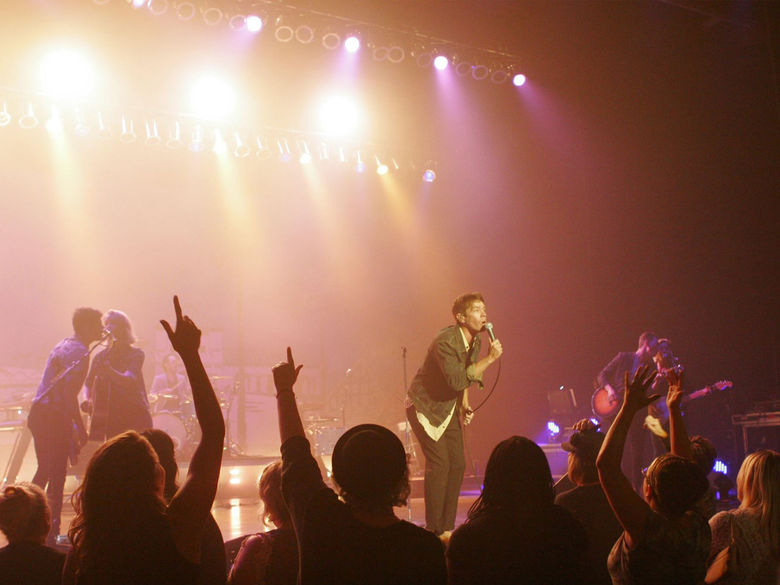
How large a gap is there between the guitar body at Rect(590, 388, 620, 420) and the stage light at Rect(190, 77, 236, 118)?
6419 millimetres

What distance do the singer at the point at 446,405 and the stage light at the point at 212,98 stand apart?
229 inches

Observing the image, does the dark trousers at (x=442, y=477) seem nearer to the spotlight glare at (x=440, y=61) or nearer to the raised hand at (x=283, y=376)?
the raised hand at (x=283, y=376)

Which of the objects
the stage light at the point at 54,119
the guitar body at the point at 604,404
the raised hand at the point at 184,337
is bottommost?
the guitar body at the point at 604,404

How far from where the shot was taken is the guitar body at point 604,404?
385 inches

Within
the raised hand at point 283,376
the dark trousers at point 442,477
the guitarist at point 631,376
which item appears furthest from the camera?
the guitarist at point 631,376

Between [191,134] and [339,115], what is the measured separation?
2178 millimetres

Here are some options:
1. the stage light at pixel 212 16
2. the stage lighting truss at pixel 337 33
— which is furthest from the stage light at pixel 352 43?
the stage light at pixel 212 16

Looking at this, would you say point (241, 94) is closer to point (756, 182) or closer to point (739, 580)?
point (756, 182)

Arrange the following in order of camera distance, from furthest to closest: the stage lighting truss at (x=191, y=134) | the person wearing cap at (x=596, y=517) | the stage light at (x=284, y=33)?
the stage lighting truss at (x=191, y=134), the stage light at (x=284, y=33), the person wearing cap at (x=596, y=517)

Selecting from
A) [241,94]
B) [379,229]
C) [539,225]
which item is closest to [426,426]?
[241,94]

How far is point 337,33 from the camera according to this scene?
363 inches

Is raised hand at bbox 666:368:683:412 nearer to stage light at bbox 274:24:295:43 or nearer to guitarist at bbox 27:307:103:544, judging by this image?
guitarist at bbox 27:307:103:544

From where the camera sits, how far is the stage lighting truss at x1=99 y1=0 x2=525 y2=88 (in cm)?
852

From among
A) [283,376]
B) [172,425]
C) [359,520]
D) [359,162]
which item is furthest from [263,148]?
[359,520]
